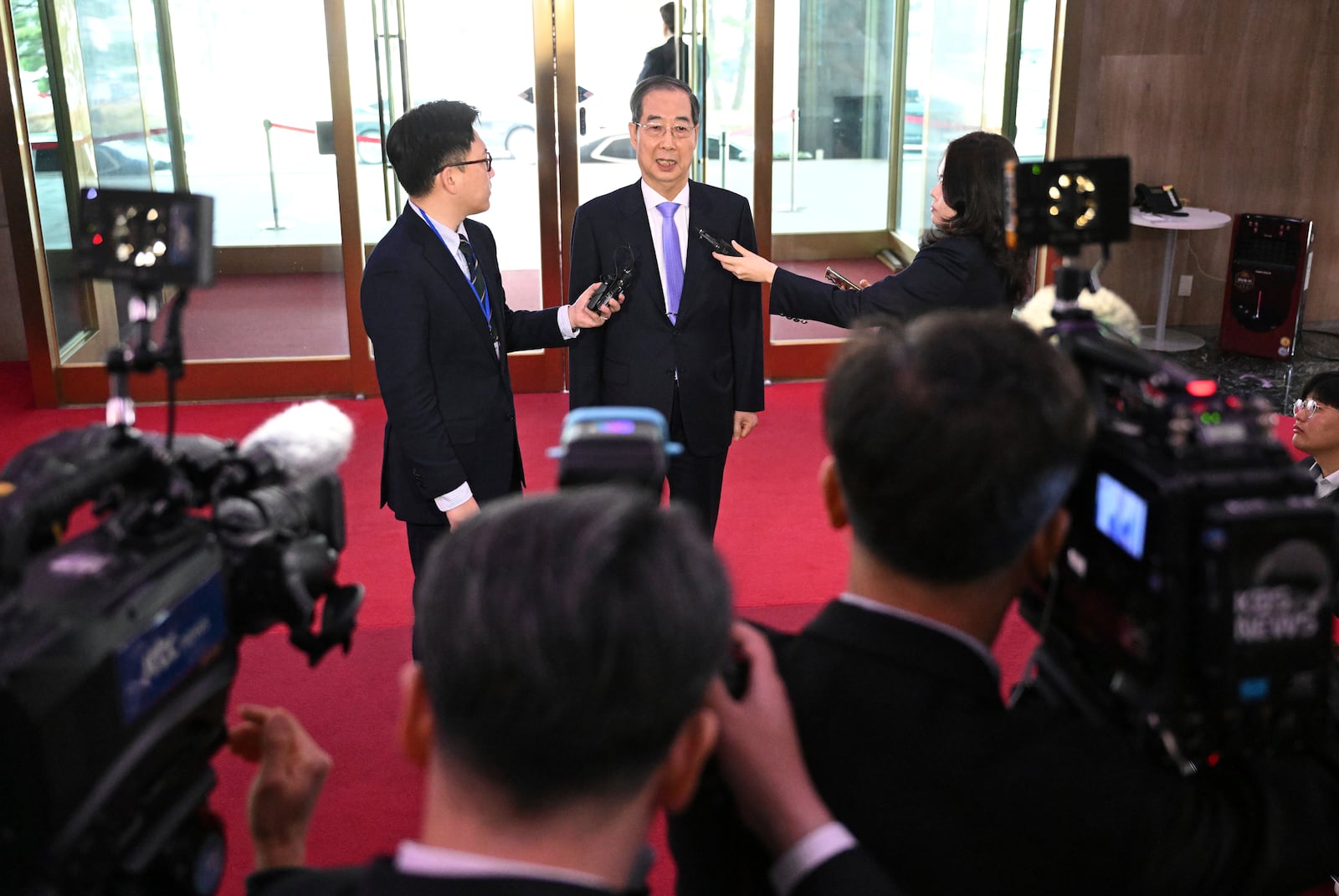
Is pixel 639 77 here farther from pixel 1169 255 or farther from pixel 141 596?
pixel 141 596

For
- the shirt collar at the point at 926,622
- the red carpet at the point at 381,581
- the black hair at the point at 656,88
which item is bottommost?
the red carpet at the point at 381,581

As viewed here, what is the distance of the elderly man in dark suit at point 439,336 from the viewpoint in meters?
2.56

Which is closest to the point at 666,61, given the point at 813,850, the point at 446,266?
the point at 446,266

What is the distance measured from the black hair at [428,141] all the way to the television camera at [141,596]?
4.38 feet

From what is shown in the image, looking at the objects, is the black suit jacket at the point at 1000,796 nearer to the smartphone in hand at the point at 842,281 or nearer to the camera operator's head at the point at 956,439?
the camera operator's head at the point at 956,439

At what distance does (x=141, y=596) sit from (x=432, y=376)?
165cm

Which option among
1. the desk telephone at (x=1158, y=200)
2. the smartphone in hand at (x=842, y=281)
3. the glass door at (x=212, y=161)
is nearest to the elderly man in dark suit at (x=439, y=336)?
the smartphone in hand at (x=842, y=281)

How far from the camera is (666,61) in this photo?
5258 mm

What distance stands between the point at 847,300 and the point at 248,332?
3.48 m

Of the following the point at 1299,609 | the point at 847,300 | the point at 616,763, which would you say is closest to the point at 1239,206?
the point at 847,300

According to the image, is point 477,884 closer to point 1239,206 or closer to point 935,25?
point 935,25

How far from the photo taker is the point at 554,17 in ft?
16.8

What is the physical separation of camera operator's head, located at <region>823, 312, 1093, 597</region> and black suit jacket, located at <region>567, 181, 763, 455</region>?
2027 millimetres

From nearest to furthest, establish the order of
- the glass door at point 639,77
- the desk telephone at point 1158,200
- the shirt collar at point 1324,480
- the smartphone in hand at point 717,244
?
the shirt collar at point 1324,480 → the smartphone in hand at point 717,244 → the glass door at point 639,77 → the desk telephone at point 1158,200
